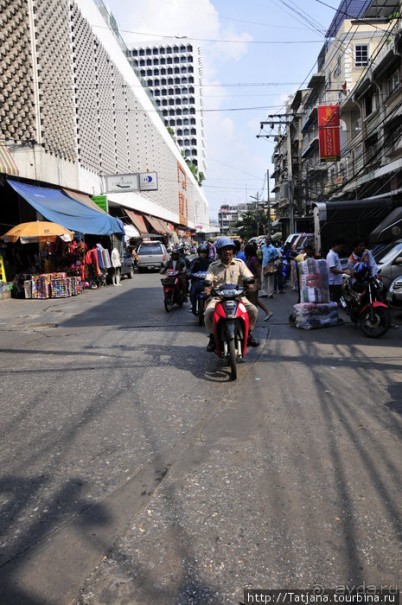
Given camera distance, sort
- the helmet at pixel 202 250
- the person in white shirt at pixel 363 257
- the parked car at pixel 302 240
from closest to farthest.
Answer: the person in white shirt at pixel 363 257
the helmet at pixel 202 250
the parked car at pixel 302 240

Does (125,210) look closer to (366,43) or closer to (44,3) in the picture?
(44,3)

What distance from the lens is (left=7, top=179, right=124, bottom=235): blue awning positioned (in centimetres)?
1745

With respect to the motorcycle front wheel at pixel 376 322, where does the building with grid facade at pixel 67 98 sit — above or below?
above

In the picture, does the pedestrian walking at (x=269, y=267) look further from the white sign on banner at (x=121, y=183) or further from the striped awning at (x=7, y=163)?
the white sign on banner at (x=121, y=183)

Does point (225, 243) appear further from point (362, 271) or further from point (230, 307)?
point (362, 271)

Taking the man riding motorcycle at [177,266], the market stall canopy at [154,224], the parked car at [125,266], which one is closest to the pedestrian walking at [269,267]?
the man riding motorcycle at [177,266]

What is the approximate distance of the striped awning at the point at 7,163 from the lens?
16.3m

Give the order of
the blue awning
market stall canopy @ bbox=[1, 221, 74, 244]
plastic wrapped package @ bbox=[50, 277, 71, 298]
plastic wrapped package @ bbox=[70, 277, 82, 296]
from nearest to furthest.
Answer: market stall canopy @ bbox=[1, 221, 74, 244]
the blue awning
plastic wrapped package @ bbox=[50, 277, 71, 298]
plastic wrapped package @ bbox=[70, 277, 82, 296]

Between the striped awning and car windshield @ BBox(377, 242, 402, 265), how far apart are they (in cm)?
1152

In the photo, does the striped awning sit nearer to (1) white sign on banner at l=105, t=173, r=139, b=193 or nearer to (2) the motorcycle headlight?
(2) the motorcycle headlight

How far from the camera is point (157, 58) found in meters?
129

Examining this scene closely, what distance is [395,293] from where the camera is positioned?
11164mm

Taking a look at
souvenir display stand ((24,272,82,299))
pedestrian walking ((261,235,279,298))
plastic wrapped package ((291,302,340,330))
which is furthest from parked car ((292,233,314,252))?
plastic wrapped package ((291,302,340,330))

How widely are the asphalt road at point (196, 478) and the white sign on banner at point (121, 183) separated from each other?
24716 mm
